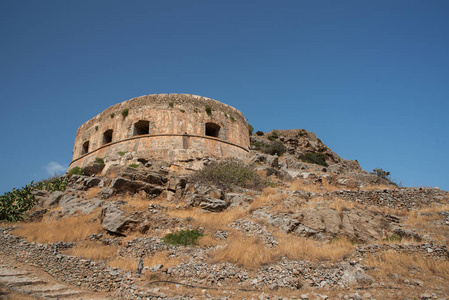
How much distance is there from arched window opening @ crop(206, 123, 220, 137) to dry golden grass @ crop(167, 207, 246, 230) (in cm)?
772

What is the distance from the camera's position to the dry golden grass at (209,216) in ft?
29.7

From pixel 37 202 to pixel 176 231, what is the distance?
642cm

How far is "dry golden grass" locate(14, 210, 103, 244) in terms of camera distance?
27.1ft

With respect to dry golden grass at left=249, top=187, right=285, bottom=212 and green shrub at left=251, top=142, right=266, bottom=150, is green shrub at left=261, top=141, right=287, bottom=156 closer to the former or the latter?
green shrub at left=251, top=142, right=266, bottom=150

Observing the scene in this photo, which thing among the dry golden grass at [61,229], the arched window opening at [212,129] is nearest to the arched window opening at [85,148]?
the arched window opening at [212,129]

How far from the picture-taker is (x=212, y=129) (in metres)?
17.8

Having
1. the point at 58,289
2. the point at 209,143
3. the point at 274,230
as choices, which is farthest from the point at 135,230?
the point at 209,143

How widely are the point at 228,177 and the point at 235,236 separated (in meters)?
4.73

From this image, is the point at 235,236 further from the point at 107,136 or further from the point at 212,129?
the point at 107,136

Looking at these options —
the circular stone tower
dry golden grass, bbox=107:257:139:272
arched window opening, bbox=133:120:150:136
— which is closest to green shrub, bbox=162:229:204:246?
dry golden grass, bbox=107:257:139:272

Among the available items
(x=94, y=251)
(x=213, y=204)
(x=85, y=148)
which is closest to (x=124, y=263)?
(x=94, y=251)

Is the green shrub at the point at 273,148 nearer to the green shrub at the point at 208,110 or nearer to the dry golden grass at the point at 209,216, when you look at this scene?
the green shrub at the point at 208,110

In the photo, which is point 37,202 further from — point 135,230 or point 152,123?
point 152,123

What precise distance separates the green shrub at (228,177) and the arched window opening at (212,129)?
4237 millimetres
